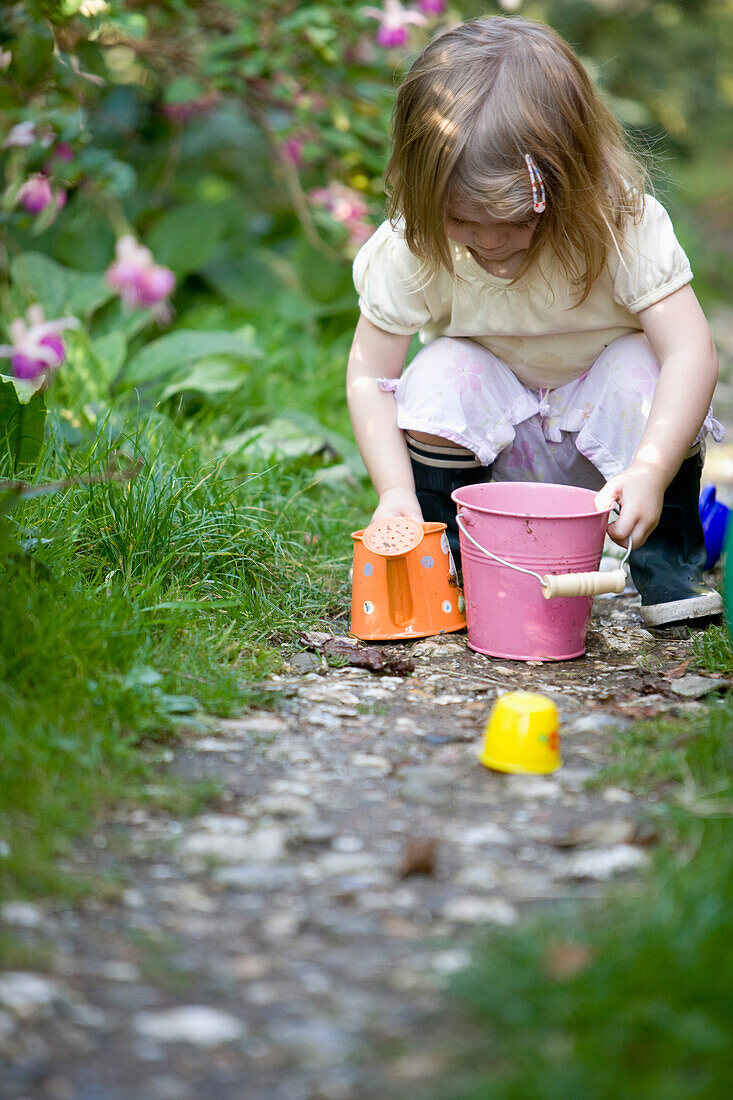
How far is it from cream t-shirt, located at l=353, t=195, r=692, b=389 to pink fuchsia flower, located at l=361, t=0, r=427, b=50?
1530 mm

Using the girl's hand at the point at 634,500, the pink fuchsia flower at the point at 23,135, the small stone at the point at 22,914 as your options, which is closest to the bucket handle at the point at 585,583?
the girl's hand at the point at 634,500

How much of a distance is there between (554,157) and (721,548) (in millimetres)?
1054

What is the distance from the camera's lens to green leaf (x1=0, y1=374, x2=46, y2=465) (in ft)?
7.18

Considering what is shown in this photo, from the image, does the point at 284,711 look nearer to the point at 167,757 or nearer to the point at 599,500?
the point at 167,757

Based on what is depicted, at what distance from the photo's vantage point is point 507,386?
2.30 metres

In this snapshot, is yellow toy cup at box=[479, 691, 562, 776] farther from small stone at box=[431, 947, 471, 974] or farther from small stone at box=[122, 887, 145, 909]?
small stone at box=[122, 887, 145, 909]

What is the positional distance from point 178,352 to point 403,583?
141 cm

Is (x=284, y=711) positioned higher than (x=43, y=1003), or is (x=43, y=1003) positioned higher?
(x=43, y=1003)

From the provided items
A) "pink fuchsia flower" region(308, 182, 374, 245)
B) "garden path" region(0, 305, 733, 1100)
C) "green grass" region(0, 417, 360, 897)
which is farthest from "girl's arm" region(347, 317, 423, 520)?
"pink fuchsia flower" region(308, 182, 374, 245)

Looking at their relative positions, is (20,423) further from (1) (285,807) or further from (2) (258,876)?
(2) (258,876)

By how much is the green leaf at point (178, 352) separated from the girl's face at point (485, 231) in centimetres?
117

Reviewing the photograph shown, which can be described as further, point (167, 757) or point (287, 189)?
point (287, 189)

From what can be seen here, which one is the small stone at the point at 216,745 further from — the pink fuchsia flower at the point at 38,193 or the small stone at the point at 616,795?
the pink fuchsia flower at the point at 38,193

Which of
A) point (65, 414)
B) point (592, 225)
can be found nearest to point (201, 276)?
point (65, 414)
